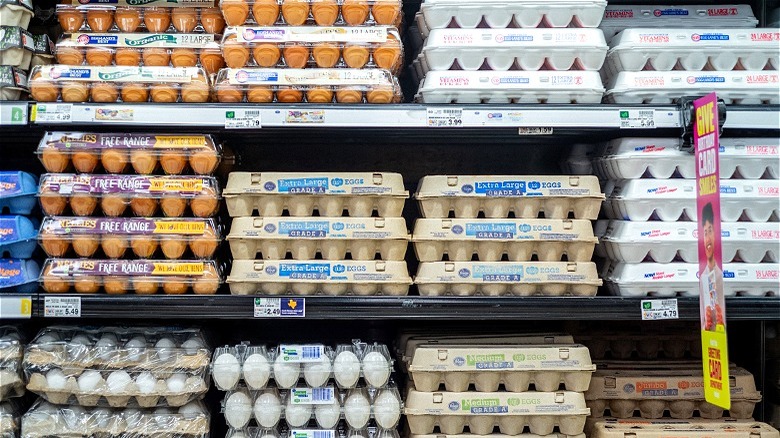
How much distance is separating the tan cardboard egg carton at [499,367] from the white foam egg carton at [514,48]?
3.06 ft

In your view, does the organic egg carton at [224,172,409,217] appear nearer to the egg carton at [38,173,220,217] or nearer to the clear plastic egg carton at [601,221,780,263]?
the egg carton at [38,173,220,217]

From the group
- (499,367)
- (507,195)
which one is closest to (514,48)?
(507,195)

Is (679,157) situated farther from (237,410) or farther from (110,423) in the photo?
(110,423)

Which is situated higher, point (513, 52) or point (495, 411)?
point (513, 52)

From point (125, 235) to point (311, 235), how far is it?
0.61 m

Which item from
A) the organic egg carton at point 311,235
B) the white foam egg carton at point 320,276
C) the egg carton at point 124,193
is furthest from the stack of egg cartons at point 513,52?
the egg carton at point 124,193

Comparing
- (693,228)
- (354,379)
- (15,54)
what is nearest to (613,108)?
(693,228)

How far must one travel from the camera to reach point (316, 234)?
2.13 meters

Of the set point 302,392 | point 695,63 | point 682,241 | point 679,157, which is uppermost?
point 695,63

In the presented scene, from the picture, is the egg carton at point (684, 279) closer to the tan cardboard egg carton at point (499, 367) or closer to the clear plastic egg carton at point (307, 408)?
the tan cardboard egg carton at point (499, 367)

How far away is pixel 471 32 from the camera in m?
2.13

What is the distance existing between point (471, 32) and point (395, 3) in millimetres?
275

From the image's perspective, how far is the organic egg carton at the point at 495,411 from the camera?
2.11 meters

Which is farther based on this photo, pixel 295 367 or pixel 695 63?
pixel 695 63
